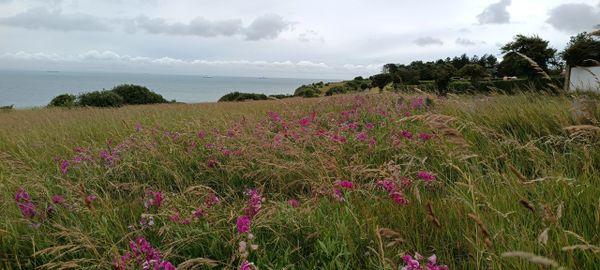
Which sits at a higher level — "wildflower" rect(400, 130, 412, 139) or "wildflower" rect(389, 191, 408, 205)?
"wildflower" rect(400, 130, 412, 139)

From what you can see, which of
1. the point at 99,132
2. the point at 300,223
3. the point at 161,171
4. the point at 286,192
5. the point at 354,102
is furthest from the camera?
the point at 354,102

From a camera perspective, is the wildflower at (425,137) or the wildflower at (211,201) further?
the wildflower at (425,137)

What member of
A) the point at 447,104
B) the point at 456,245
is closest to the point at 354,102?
the point at 447,104

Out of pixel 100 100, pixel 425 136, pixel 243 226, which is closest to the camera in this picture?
pixel 243 226

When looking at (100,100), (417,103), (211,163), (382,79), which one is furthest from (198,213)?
(100,100)

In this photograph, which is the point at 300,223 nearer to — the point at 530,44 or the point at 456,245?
the point at 456,245

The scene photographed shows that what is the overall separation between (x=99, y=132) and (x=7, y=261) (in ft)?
14.4

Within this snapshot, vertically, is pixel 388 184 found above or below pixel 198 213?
above

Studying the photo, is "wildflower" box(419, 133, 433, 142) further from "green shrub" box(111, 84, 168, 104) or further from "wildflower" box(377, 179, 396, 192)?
"green shrub" box(111, 84, 168, 104)

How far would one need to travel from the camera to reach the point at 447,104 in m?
5.62

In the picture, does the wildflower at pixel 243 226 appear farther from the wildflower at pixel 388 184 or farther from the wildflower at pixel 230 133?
the wildflower at pixel 230 133

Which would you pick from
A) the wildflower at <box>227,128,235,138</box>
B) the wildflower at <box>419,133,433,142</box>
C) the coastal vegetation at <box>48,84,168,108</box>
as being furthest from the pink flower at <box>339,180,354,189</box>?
the coastal vegetation at <box>48,84,168,108</box>

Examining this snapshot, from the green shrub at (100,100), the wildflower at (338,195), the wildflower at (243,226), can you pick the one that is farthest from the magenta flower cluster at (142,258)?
the green shrub at (100,100)

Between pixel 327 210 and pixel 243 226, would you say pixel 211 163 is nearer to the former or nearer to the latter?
pixel 327 210
